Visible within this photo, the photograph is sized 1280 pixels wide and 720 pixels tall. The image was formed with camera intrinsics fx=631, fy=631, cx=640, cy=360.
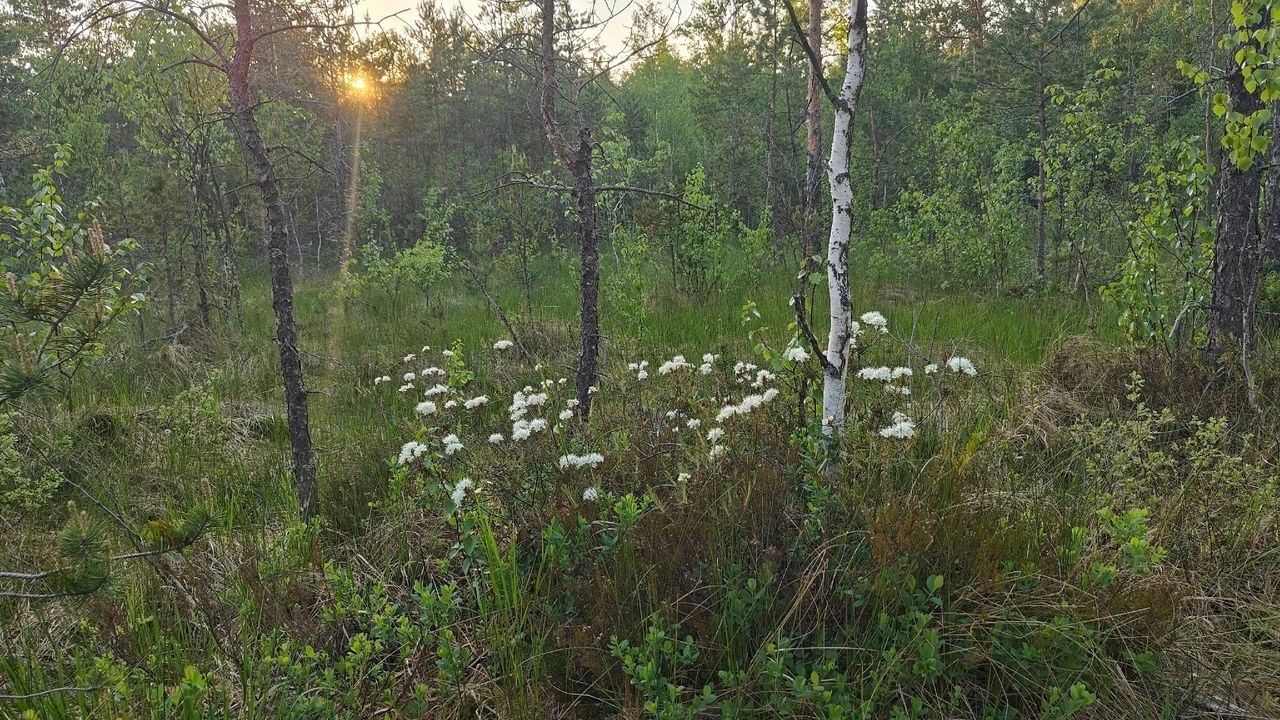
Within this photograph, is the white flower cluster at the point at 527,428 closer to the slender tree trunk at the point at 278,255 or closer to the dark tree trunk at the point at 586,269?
the dark tree trunk at the point at 586,269

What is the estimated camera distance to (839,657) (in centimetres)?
216

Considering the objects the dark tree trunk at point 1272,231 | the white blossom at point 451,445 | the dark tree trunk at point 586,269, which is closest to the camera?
the white blossom at point 451,445

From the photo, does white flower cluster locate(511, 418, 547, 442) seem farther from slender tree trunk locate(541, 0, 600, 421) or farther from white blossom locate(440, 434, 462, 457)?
slender tree trunk locate(541, 0, 600, 421)

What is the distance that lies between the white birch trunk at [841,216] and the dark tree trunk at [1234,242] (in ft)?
9.80

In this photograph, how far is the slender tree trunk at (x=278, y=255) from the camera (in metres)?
3.58

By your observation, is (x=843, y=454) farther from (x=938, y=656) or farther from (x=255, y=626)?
(x=255, y=626)

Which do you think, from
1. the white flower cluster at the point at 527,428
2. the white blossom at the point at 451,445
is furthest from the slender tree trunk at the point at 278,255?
the white flower cluster at the point at 527,428

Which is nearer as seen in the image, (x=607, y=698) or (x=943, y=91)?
(x=607, y=698)

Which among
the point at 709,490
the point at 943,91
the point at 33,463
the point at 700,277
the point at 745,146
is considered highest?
the point at 943,91

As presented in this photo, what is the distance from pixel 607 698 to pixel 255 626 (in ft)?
4.75

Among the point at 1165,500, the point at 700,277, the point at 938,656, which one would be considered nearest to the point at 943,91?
the point at 700,277

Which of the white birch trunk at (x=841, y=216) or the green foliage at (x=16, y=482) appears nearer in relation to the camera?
the white birch trunk at (x=841, y=216)

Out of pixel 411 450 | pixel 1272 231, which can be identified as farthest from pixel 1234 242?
pixel 411 450

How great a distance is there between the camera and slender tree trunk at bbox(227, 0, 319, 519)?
358cm
